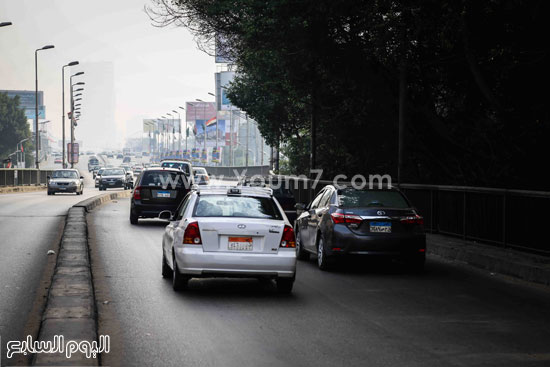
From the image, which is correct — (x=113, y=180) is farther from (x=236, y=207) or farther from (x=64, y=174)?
(x=236, y=207)

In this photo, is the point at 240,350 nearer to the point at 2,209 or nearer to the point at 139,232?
the point at 139,232

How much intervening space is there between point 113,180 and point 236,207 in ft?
184

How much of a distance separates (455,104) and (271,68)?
24.8ft

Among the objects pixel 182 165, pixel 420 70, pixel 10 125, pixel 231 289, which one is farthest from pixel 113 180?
pixel 10 125

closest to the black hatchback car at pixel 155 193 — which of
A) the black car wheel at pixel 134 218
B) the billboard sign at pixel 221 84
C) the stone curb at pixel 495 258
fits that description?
the black car wheel at pixel 134 218

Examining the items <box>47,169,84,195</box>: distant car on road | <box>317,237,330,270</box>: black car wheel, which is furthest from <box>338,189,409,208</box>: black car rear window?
<box>47,169,84,195</box>: distant car on road

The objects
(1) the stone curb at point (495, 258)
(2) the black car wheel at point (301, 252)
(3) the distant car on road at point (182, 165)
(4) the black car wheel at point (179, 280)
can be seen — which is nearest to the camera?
(4) the black car wheel at point (179, 280)

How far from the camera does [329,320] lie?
966 cm

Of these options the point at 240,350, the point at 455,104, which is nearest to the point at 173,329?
the point at 240,350

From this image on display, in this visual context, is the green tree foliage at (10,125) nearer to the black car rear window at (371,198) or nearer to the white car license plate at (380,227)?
the black car rear window at (371,198)

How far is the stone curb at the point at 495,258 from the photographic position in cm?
1381

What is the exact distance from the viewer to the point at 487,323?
378 inches

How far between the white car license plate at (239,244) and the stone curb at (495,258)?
480 centimetres

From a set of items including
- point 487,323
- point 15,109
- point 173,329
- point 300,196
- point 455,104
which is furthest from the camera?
point 15,109
